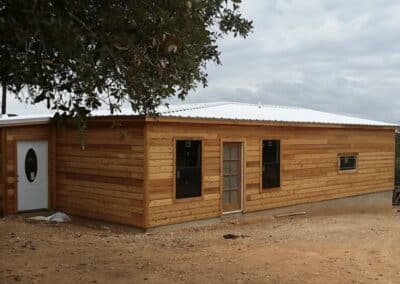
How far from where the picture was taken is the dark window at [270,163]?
1466 centimetres

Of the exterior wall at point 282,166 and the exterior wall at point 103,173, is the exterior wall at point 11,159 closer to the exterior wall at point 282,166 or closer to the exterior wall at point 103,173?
the exterior wall at point 103,173

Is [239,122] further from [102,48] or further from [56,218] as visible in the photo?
[102,48]

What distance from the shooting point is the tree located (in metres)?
4.29

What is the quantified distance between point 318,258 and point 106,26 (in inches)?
232

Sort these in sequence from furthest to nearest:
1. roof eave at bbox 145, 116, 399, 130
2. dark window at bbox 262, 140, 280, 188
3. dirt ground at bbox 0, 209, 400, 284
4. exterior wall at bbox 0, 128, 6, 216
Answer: dark window at bbox 262, 140, 280, 188, exterior wall at bbox 0, 128, 6, 216, roof eave at bbox 145, 116, 399, 130, dirt ground at bbox 0, 209, 400, 284

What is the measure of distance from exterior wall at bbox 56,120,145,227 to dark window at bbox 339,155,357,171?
7983mm

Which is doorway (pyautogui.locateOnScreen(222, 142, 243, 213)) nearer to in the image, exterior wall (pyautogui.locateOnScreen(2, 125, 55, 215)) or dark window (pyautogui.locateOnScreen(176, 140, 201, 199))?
dark window (pyautogui.locateOnScreen(176, 140, 201, 199))

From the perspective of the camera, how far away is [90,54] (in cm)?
472

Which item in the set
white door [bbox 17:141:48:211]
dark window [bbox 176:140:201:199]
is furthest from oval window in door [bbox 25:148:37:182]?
dark window [bbox 176:140:201:199]

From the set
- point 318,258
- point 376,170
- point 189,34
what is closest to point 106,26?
point 189,34

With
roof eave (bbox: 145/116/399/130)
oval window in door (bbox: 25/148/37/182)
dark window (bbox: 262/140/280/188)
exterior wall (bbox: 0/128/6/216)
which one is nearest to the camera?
roof eave (bbox: 145/116/399/130)

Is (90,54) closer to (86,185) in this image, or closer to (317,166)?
(86,185)

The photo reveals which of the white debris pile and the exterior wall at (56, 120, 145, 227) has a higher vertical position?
the exterior wall at (56, 120, 145, 227)

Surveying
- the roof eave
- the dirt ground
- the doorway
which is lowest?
the dirt ground
